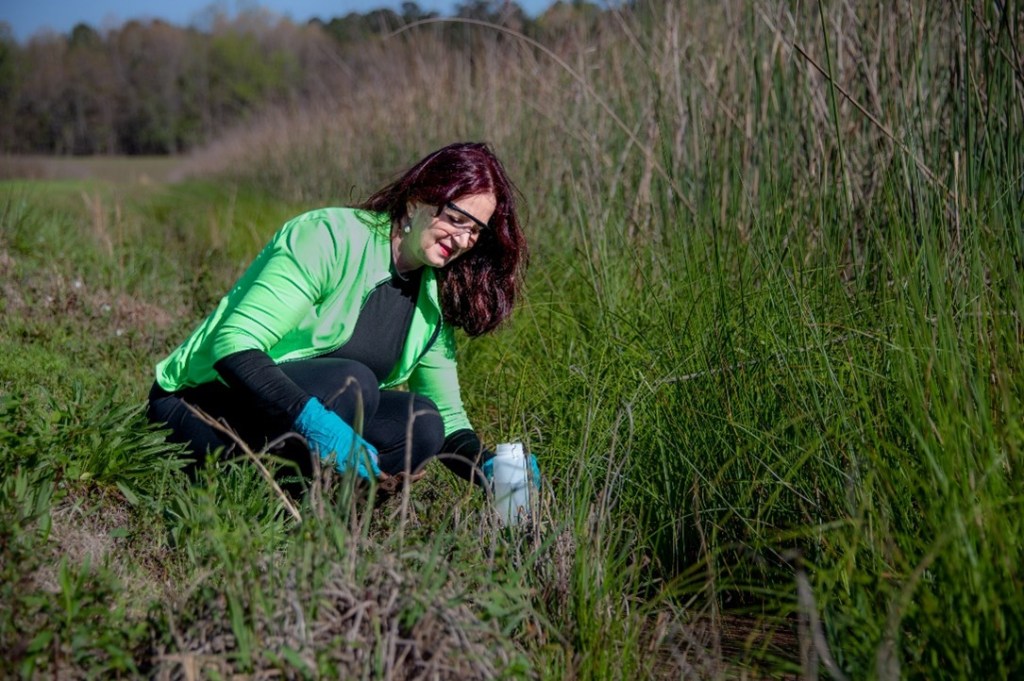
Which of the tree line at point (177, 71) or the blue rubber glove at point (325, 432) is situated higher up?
the tree line at point (177, 71)

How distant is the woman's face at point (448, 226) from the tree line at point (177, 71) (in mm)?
1435

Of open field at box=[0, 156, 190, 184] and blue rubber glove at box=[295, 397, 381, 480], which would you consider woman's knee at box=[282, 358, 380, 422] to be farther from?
open field at box=[0, 156, 190, 184]

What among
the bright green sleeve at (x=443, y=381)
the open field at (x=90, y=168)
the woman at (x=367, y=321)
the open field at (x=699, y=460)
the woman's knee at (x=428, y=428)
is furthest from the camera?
the open field at (x=90, y=168)

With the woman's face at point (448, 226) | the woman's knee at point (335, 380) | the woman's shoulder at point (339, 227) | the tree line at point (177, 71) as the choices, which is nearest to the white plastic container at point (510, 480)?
the woman's knee at point (335, 380)

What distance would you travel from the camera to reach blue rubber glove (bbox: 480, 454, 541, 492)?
2.24m

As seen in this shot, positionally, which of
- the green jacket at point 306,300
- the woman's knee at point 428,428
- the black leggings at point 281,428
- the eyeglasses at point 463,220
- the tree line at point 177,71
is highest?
the tree line at point 177,71

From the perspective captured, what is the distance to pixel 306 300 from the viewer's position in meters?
2.56

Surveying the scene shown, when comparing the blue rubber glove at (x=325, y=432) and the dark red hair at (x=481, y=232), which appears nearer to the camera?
the blue rubber glove at (x=325, y=432)

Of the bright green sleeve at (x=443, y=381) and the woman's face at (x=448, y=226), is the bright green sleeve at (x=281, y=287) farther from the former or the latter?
the bright green sleeve at (x=443, y=381)

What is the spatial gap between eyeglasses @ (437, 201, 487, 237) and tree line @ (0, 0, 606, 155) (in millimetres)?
1476

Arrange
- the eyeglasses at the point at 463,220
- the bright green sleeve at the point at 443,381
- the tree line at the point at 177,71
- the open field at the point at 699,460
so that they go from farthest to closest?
the tree line at the point at 177,71 → the bright green sleeve at the point at 443,381 → the eyeglasses at the point at 463,220 → the open field at the point at 699,460

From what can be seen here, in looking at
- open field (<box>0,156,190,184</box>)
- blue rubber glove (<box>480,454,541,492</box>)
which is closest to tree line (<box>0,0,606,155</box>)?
open field (<box>0,156,190,184</box>)

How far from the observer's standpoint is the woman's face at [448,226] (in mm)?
2582

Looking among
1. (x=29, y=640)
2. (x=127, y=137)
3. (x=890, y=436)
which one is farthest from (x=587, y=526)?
(x=127, y=137)
